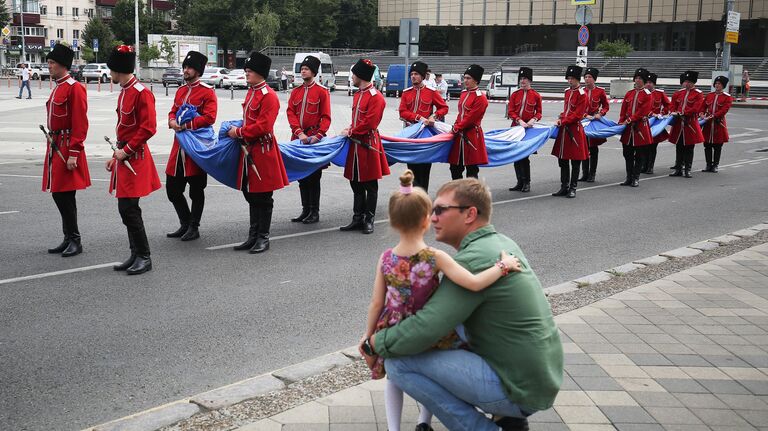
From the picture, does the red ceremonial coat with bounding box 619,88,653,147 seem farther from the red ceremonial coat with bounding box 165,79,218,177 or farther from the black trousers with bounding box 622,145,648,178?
the red ceremonial coat with bounding box 165,79,218,177

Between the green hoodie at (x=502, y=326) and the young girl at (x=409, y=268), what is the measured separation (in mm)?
68

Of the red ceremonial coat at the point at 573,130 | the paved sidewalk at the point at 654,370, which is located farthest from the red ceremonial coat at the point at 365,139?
the red ceremonial coat at the point at 573,130

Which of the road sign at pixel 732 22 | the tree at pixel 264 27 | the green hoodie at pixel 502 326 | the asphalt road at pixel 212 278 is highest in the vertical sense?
the tree at pixel 264 27

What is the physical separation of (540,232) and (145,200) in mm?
5719

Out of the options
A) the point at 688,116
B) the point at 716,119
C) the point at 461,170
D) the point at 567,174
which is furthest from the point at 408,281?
the point at 716,119

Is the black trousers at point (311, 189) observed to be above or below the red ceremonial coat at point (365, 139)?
below

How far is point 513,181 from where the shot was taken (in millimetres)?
15312

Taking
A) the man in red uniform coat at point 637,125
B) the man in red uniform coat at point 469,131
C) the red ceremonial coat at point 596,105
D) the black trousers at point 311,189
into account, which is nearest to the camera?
the black trousers at point 311,189

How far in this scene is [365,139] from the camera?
33.9 ft

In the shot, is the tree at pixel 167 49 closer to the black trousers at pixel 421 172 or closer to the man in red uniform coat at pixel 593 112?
the man in red uniform coat at pixel 593 112

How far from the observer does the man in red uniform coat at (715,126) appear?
1759 centimetres

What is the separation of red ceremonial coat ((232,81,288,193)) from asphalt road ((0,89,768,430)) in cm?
77

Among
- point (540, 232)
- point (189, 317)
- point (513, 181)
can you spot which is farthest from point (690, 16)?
point (189, 317)

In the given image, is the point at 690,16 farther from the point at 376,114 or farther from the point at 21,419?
the point at 21,419
